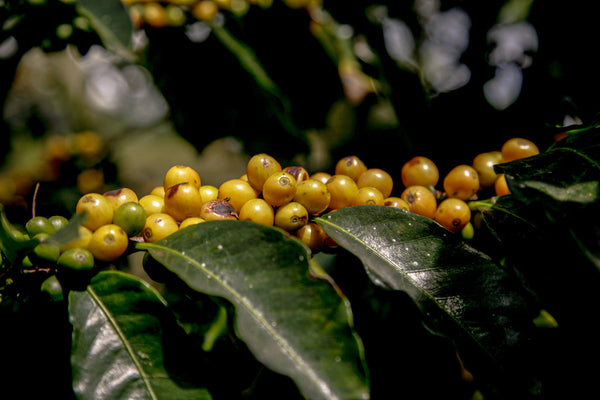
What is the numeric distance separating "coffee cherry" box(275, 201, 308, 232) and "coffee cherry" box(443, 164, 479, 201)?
0.41 meters

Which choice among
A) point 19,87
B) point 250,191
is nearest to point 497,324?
point 250,191

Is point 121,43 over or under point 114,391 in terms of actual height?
over

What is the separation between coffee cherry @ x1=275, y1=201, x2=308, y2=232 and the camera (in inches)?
34.9

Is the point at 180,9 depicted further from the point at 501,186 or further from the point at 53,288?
the point at 501,186

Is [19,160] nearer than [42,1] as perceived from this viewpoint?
No

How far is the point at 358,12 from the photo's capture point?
1836 mm

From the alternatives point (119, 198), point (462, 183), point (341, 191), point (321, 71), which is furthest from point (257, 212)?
point (321, 71)

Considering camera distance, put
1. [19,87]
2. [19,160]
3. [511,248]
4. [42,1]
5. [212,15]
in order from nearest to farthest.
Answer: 1. [511,248]
2. [42,1]
3. [212,15]
4. [19,160]
5. [19,87]

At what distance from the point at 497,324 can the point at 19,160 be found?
3.22 meters

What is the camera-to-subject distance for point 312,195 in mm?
897

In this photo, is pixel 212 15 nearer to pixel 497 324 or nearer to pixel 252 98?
pixel 252 98

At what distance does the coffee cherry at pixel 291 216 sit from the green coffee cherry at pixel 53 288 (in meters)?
0.46

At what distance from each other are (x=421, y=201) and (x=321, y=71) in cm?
108

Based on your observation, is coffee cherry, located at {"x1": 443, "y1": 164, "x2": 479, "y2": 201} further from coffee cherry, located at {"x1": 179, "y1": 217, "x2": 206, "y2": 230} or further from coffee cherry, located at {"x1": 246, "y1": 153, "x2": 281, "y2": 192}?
coffee cherry, located at {"x1": 179, "y1": 217, "x2": 206, "y2": 230}
